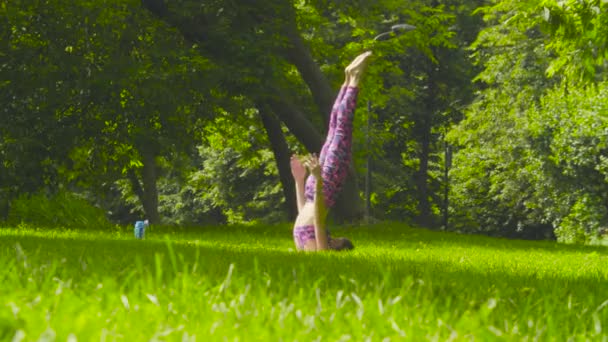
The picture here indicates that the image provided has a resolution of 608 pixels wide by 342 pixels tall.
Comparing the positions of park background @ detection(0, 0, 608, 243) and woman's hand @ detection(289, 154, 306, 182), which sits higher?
park background @ detection(0, 0, 608, 243)

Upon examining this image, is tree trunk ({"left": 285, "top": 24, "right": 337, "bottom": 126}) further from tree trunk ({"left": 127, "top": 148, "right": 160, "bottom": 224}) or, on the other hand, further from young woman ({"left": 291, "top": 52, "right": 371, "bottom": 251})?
young woman ({"left": 291, "top": 52, "right": 371, "bottom": 251})

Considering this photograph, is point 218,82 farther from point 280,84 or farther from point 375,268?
point 375,268

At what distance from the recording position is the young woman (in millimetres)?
11102

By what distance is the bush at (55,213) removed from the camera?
769 inches

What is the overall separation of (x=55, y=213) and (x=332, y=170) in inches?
378

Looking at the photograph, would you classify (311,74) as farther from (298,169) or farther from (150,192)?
(298,169)

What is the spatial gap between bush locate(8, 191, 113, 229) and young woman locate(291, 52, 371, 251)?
8580 mm

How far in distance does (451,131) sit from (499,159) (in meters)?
2.85

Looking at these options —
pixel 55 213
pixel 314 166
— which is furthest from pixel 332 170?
pixel 55 213

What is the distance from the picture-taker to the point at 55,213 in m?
19.6

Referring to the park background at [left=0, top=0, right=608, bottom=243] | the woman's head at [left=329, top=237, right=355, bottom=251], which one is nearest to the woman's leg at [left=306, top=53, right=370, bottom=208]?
the woman's head at [left=329, top=237, right=355, bottom=251]

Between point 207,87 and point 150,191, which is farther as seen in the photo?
point 150,191

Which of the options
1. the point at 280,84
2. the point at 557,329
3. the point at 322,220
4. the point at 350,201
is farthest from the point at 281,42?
the point at 557,329

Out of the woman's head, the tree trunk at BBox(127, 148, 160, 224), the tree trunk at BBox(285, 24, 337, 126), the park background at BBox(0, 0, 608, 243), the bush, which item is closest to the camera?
the woman's head
